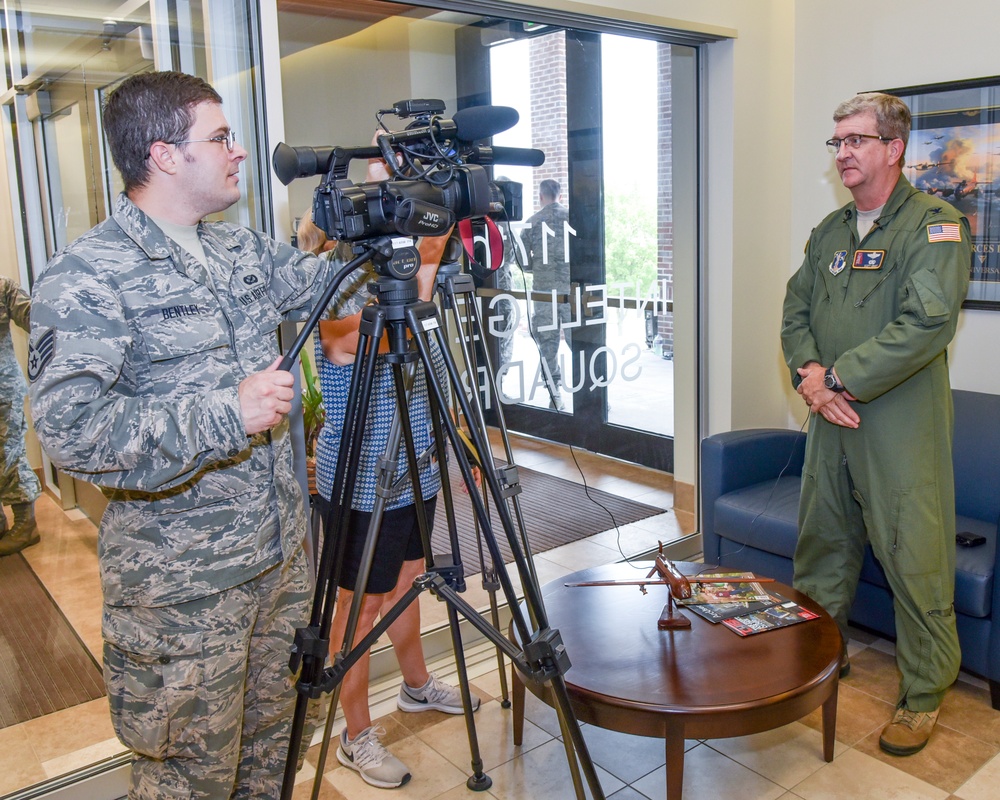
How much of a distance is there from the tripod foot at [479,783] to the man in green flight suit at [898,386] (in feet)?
3.34

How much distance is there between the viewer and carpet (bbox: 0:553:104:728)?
7.19 ft

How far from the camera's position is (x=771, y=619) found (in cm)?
219

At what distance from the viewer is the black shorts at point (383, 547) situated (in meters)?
2.10

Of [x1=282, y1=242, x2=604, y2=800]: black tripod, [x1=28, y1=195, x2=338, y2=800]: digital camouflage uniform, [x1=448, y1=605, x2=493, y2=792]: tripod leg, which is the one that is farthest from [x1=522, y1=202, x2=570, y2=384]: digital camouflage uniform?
[x1=28, y1=195, x2=338, y2=800]: digital camouflage uniform

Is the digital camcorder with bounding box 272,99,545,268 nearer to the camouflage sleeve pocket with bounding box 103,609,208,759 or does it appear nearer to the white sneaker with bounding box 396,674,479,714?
the camouflage sleeve pocket with bounding box 103,609,208,759

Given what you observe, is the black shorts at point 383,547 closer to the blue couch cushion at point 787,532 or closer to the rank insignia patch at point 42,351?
the rank insignia patch at point 42,351

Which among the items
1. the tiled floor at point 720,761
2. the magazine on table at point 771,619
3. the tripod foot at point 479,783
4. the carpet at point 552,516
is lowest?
the tiled floor at point 720,761

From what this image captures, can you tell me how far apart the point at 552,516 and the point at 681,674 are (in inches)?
59.2

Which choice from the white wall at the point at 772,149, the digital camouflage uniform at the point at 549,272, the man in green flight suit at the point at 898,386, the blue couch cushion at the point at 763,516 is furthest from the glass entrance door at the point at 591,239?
the man in green flight suit at the point at 898,386

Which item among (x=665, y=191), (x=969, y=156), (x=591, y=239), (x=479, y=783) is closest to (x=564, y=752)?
(x=479, y=783)

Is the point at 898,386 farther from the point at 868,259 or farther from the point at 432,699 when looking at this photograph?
the point at 432,699

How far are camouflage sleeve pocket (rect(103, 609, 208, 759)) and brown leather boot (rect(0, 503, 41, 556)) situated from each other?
85 cm

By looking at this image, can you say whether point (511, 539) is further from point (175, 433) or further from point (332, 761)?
point (332, 761)

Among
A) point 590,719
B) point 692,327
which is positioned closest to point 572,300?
point 692,327
